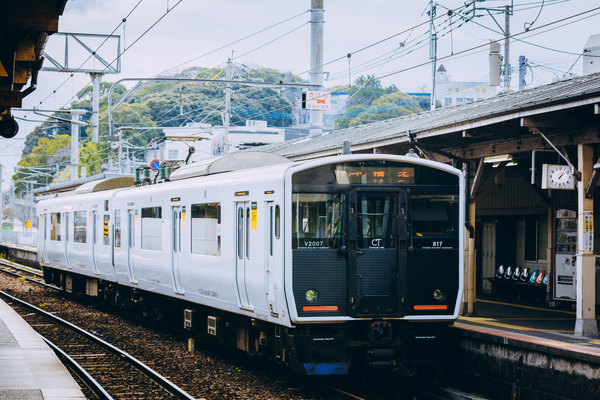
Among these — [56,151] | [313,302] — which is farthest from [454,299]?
[56,151]

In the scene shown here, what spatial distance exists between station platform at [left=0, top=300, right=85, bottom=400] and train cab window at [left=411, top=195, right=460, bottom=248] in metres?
4.14

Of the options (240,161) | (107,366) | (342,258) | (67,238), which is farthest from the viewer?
(67,238)

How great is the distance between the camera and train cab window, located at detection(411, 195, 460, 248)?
966cm

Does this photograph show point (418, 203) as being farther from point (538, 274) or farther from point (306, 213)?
point (538, 274)

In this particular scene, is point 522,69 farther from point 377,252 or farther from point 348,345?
point 348,345

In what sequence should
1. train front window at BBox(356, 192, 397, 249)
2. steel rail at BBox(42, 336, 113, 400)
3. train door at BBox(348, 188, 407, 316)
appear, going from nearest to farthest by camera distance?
train door at BBox(348, 188, 407, 316)
train front window at BBox(356, 192, 397, 249)
steel rail at BBox(42, 336, 113, 400)

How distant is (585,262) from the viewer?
10.7 metres

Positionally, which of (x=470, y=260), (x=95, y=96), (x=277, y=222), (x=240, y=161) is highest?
(x=95, y=96)

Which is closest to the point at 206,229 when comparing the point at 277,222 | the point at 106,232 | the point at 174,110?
the point at 277,222

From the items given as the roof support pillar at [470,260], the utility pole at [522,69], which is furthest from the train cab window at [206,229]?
the utility pole at [522,69]

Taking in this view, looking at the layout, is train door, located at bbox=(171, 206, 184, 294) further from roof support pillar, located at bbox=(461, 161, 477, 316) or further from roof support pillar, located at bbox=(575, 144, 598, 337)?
roof support pillar, located at bbox=(575, 144, 598, 337)

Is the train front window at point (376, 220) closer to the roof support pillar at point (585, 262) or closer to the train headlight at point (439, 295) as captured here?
the train headlight at point (439, 295)

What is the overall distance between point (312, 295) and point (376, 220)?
45.5 inches

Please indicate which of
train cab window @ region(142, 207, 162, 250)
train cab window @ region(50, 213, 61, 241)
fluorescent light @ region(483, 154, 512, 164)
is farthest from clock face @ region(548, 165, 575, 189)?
train cab window @ region(50, 213, 61, 241)
